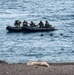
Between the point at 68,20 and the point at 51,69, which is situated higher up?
the point at 51,69

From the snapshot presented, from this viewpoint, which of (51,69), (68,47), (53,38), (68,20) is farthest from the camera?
(68,20)

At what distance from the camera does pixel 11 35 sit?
52.2 metres

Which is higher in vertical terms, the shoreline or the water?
the shoreline

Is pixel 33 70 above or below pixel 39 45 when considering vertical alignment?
above

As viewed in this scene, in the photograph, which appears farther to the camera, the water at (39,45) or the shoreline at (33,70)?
the water at (39,45)

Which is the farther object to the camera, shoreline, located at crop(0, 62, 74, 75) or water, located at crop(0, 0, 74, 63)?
water, located at crop(0, 0, 74, 63)

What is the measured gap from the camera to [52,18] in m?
69.1

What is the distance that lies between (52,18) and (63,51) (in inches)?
1241

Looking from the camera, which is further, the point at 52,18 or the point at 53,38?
the point at 52,18

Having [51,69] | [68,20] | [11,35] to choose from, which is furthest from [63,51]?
[68,20]

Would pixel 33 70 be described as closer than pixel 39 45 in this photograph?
Yes

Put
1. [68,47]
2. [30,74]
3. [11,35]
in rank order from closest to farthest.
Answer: [30,74], [68,47], [11,35]

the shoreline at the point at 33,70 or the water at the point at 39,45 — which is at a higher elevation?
the shoreline at the point at 33,70

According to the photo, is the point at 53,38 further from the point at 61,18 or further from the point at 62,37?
the point at 61,18
